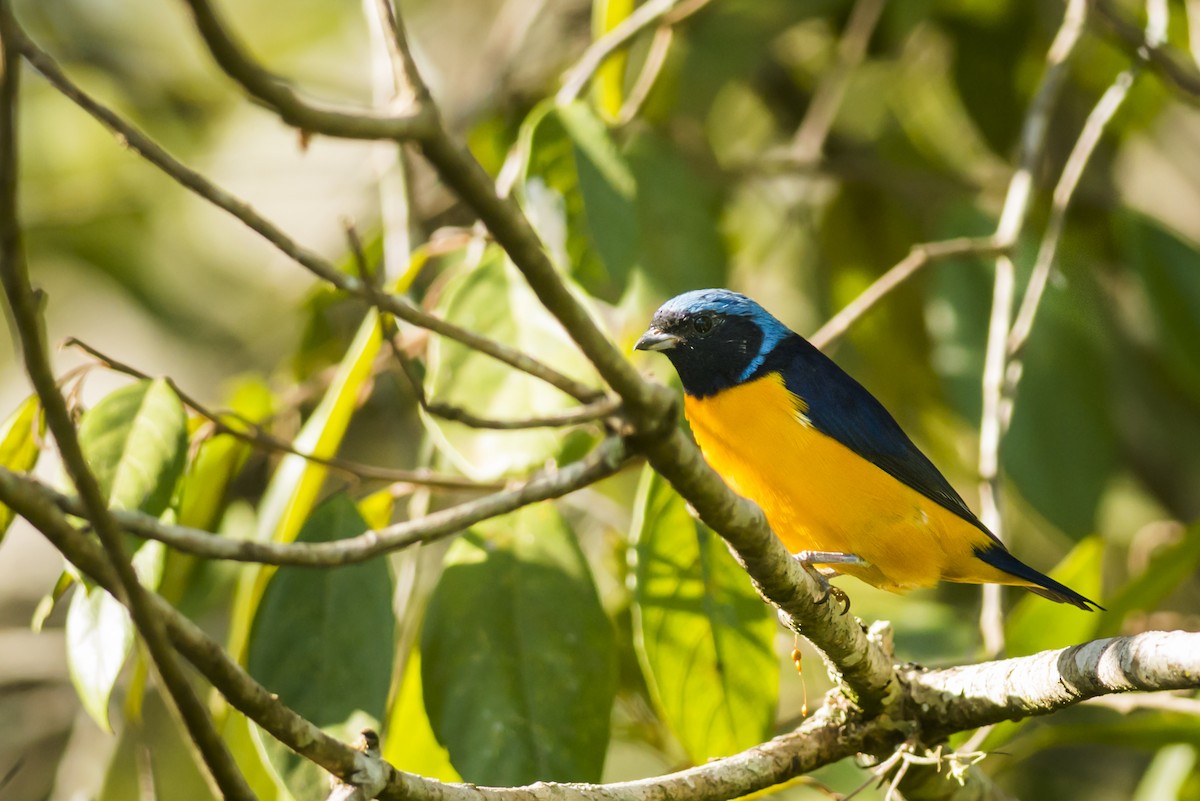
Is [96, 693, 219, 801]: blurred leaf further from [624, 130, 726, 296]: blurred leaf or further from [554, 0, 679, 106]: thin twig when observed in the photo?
[554, 0, 679, 106]: thin twig

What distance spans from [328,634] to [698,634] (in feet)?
3.07

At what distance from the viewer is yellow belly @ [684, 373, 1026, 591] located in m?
3.40

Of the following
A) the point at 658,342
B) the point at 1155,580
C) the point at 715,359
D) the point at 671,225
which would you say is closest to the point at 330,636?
the point at 658,342

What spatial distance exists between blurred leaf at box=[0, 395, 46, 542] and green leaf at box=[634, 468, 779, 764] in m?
1.48

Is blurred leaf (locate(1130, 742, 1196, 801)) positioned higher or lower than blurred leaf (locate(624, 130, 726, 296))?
lower

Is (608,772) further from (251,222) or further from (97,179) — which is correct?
(251,222)

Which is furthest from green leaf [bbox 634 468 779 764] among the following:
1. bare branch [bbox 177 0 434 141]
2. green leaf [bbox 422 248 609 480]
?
bare branch [bbox 177 0 434 141]

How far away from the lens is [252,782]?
336 cm

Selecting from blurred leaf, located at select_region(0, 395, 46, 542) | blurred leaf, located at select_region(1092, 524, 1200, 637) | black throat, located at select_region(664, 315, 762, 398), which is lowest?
blurred leaf, located at select_region(1092, 524, 1200, 637)

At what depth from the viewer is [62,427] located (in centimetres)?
144

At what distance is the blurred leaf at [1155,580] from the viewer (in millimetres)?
3768

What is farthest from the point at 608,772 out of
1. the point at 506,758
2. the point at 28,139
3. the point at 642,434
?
the point at 642,434

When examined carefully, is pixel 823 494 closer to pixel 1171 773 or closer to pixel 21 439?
pixel 1171 773

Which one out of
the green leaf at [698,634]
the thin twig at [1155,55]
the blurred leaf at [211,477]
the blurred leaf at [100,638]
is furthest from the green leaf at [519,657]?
the thin twig at [1155,55]
